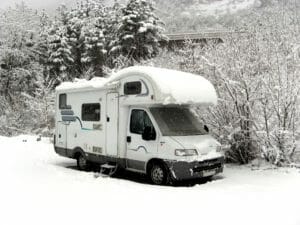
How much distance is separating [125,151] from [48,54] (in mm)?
30223

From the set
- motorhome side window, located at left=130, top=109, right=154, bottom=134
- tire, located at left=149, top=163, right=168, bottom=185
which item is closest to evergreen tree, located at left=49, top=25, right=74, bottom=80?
motorhome side window, located at left=130, top=109, right=154, bottom=134

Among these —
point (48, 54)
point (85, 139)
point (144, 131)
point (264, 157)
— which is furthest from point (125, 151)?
point (48, 54)

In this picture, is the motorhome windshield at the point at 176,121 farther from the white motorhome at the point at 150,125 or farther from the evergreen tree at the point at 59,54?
the evergreen tree at the point at 59,54

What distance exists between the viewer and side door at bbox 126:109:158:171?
406 inches

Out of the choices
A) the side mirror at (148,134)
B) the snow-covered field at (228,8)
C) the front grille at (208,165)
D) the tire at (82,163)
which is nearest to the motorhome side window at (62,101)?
the tire at (82,163)

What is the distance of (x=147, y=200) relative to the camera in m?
7.96

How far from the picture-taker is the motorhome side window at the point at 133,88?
34.6 feet

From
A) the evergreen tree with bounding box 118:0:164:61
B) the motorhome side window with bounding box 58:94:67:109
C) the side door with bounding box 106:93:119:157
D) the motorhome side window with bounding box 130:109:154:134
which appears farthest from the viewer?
the evergreen tree with bounding box 118:0:164:61

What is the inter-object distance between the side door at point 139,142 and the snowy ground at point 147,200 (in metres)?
0.85

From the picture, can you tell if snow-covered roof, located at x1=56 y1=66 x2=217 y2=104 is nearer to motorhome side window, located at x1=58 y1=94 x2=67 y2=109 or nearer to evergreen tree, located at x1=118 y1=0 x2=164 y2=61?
motorhome side window, located at x1=58 y1=94 x2=67 y2=109

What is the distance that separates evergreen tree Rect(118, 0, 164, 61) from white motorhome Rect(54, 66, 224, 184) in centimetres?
2078

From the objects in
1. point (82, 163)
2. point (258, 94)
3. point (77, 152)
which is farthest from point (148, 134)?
point (77, 152)

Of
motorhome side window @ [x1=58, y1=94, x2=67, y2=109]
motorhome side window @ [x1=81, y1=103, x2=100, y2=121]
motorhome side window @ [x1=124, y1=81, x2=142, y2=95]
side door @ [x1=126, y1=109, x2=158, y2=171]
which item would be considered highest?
motorhome side window @ [x1=124, y1=81, x2=142, y2=95]

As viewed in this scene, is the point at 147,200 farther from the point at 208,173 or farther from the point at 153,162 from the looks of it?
the point at 208,173
